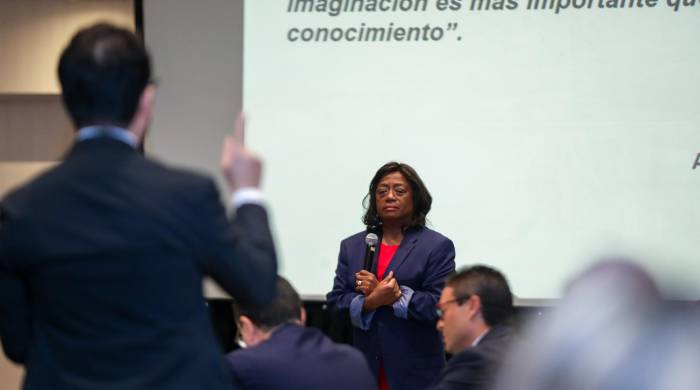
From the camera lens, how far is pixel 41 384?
5.02ft

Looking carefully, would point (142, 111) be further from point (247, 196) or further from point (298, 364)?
point (298, 364)

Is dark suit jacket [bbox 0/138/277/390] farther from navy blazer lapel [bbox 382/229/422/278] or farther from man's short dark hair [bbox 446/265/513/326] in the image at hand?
navy blazer lapel [bbox 382/229/422/278]

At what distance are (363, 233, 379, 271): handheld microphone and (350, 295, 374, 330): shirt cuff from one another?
0.55 ft

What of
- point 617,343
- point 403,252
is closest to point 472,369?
point 403,252

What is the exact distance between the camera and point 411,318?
13.9ft

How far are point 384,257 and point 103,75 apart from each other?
296 centimetres

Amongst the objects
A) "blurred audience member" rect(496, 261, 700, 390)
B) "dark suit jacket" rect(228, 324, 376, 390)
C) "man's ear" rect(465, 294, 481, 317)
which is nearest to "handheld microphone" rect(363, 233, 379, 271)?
"man's ear" rect(465, 294, 481, 317)

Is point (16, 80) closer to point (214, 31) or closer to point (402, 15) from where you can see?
point (214, 31)

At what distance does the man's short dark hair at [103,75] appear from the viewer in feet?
5.13

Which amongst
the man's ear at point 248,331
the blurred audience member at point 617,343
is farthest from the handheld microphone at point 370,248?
the blurred audience member at point 617,343

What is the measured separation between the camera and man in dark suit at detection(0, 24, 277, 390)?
4.92 feet

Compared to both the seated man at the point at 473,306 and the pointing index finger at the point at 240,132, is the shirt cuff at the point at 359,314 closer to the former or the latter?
the seated man at the point at 473,306

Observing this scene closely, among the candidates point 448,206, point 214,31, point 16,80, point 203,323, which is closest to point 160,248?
point 203,323

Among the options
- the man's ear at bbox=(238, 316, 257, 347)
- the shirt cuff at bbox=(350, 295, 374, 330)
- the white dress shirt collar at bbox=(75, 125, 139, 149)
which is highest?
the white dress shirt collar at bbox=(75, 125, 139, 149)
